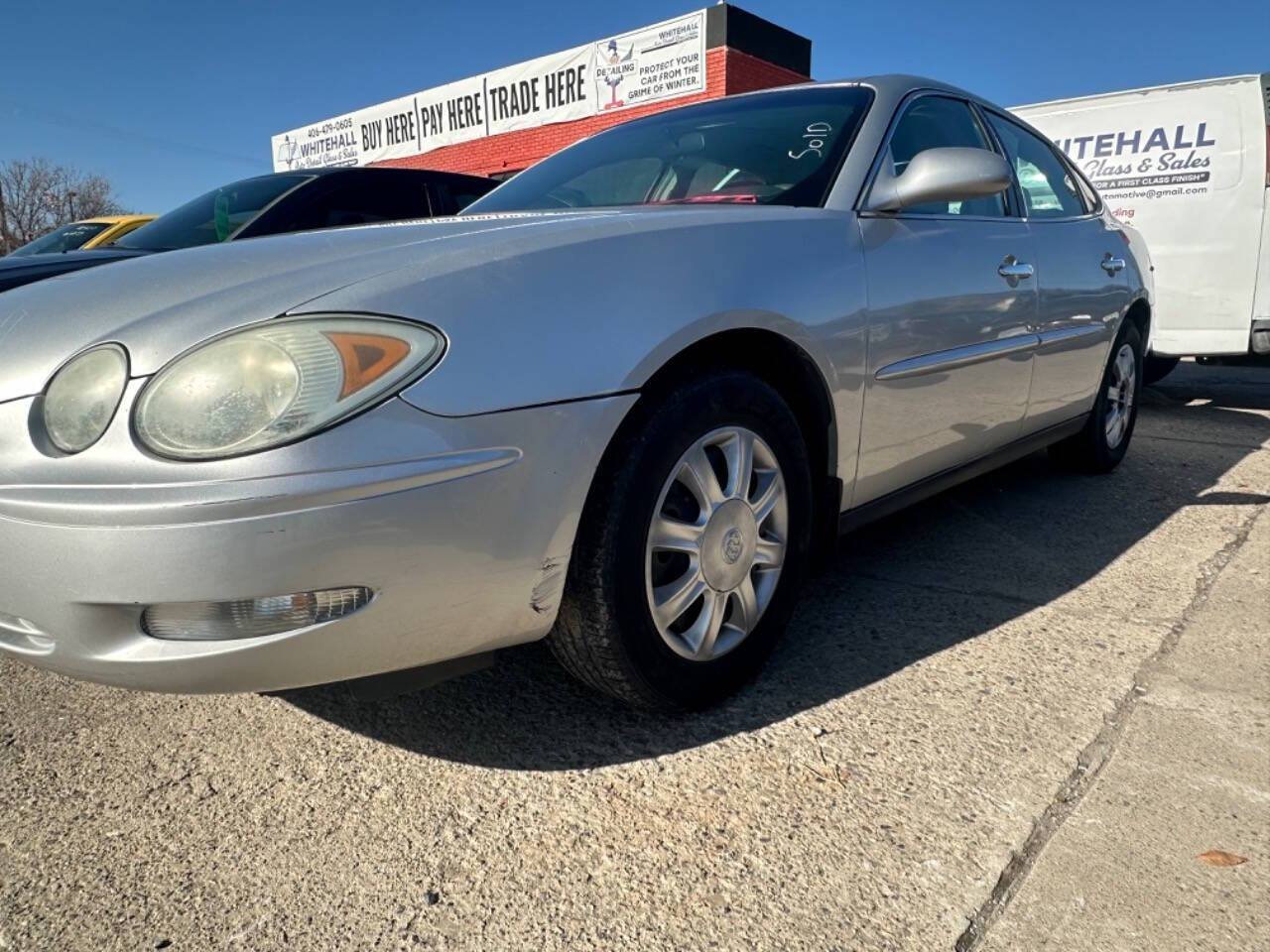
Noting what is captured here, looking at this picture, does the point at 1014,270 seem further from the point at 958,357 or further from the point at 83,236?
the point at 83,236

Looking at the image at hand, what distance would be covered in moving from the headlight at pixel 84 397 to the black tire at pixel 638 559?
0.81 m

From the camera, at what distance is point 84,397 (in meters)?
1.48

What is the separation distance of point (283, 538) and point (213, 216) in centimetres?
389

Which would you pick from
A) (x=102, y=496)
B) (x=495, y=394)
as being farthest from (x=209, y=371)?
(x=495, y=394)

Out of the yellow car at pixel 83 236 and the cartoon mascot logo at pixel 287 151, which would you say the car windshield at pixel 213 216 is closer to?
the yellow car at pixel 83 236

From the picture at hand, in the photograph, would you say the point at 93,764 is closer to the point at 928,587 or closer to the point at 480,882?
the point at 480,882

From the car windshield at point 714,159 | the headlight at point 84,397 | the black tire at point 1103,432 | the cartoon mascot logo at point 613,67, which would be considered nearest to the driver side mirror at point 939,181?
the car windshield at point 714,159

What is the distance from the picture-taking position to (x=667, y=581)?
79.4 inches

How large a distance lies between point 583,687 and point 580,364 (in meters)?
0.89

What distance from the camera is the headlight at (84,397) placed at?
1.46 meters

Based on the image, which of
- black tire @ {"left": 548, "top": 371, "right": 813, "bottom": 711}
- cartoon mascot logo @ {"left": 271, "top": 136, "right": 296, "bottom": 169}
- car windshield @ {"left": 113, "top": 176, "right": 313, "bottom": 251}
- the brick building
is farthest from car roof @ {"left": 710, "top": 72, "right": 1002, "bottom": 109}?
cartoon mascot logo @ {"left": 271, "top": 136, "right": 296, "bottom": 169}

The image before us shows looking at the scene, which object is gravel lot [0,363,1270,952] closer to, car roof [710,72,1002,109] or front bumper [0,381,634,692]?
front bumper [0,381,634,692]

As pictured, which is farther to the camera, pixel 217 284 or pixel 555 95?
pixel 555 95

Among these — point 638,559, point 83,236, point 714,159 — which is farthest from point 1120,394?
point 83,236
